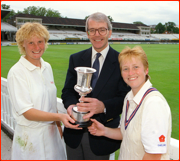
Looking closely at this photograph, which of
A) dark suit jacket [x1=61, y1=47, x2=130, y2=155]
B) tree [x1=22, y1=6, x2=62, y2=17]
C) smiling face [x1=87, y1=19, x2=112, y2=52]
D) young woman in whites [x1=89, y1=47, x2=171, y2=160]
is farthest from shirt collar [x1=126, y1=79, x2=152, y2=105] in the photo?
tree [x1=22, y1=6, x2=62, y2=17]

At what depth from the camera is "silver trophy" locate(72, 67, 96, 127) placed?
5.01 ft

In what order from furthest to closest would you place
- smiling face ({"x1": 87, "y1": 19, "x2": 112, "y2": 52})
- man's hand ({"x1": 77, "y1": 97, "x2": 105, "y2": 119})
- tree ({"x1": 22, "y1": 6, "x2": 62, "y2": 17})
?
tree ({"x1": 22, "y1": 6, "x2": 62, "y2": 17})
smiling face ({"x1": 87, "y1": 19, "x2": 112, "y2": 52})
man's hand ({"x1": 77, "y1": 97, "x2": 105, "y2": 119})

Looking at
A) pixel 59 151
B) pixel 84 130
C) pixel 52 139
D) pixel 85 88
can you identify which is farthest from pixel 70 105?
pixel 59 151

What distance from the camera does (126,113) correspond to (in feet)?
5.15

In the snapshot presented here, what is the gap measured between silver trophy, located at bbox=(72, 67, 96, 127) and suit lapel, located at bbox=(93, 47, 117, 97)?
0.30 m

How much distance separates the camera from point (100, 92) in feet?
6.17

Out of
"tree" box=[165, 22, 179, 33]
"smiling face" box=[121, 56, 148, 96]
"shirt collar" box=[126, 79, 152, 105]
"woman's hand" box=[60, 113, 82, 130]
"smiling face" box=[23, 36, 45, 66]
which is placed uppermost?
"tree" box=[165, 22, 179, 33]

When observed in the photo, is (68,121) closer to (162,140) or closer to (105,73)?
(105,73)

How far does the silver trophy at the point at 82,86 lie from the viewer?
1526 millimetres

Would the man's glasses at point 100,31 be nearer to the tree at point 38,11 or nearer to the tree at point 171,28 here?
the tree at point 38,11

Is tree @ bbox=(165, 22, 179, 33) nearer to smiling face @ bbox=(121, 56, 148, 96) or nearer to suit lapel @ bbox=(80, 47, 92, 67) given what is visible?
suit lapel @ bbox=(80, 47, 92, 67)

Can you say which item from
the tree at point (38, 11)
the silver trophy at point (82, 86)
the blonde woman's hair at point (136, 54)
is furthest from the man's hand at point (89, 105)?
the tree at point (38, 11)

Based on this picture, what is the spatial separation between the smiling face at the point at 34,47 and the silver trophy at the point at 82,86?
69 centimetres

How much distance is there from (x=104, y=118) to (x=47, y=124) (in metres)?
0.71
